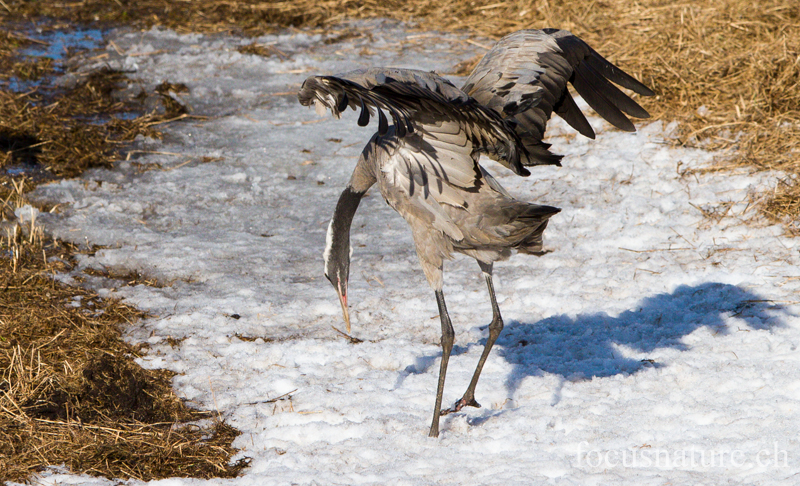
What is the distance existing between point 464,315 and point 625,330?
97 centimetres

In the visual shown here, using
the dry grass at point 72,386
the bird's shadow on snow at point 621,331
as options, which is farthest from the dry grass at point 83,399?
the bird's shadow on snow at point 621,331

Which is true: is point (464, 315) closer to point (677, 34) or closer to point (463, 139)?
point (463, 139)

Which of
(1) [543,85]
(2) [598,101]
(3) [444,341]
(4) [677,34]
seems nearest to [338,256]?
(3) [444,341]

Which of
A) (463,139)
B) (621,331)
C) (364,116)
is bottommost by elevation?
(621,331)

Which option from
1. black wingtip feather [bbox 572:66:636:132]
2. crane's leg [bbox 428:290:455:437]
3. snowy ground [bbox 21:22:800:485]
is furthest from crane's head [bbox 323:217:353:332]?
black wingtip feather [bbox 572:66:636:132]

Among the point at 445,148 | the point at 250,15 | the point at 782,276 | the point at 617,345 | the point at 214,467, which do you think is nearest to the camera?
the point at 214,467

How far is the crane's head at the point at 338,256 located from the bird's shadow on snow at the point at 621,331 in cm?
60

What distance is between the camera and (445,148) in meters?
3.42

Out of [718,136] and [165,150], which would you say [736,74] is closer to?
[718,136]

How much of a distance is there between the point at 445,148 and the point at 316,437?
149 cm

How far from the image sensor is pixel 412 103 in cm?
308

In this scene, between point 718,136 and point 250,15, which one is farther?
point 250,15

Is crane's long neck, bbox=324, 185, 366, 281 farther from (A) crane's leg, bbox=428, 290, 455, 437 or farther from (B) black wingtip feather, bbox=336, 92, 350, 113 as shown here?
(B) black wingtip feather, bbox=336, 92, 350, 113

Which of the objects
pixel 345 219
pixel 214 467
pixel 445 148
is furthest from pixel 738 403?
pixel 214 467
